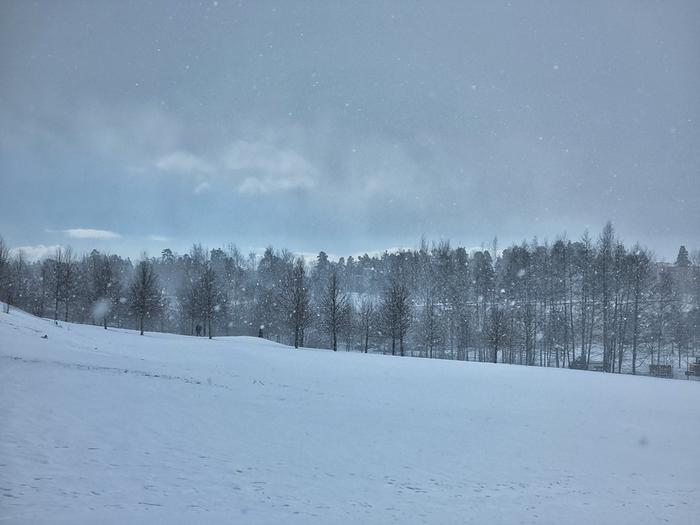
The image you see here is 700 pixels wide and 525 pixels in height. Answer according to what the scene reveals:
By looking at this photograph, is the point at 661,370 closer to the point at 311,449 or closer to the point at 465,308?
the point at 465,308

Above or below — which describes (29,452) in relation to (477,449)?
above

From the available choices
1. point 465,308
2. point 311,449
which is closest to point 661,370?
point 465,308

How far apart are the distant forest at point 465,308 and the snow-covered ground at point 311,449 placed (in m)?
26.6

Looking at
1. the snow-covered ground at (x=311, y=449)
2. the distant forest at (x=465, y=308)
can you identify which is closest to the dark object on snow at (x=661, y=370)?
the distant forest at (x=465, y=308)

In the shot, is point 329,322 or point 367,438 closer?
point 367,438

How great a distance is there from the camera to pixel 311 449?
12.2 metres

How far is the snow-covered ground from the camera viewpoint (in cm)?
764

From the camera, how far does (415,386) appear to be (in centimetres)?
2528

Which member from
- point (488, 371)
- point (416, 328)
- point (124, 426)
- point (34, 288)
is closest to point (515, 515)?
point (124, 426)

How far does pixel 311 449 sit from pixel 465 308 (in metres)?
59.9

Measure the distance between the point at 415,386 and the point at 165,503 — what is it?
19.9m

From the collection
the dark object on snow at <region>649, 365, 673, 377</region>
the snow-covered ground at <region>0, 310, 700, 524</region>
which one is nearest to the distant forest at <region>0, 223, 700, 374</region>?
the dark object on snow at <region>649, 365, 673, 377</region>

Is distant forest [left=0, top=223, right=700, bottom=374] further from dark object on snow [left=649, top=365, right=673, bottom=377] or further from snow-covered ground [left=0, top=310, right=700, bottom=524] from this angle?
snow-covered ground [left=0, top=310, right=700, bottom=524]

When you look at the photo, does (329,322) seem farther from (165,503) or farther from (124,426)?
(165,503)
